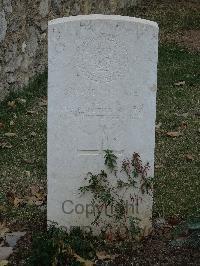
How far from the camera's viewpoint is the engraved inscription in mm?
4277

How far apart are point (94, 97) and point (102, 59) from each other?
0.90 ft

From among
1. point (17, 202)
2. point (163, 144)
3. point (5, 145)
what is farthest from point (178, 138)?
point (17, 202)

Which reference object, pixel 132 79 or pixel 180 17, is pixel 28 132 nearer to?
pixel 132 79

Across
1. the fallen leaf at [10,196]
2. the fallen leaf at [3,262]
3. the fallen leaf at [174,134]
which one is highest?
the fallen leaf at [174,134]

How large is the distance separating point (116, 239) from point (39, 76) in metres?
4.26

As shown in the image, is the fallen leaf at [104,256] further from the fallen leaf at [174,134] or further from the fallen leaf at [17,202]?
the fallen leaf at [174,134]

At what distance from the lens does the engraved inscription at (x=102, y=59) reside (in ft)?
14.0

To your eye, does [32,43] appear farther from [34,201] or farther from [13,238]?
[13,238]

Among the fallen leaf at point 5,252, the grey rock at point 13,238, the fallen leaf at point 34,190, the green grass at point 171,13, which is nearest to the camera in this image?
the fallen leaf at point 5,252

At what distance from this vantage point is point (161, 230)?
15.7 ft

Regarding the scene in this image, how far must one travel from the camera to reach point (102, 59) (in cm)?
431

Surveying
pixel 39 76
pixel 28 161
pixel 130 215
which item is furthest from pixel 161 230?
pixel 39 76

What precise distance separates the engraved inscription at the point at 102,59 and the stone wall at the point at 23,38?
328 cm

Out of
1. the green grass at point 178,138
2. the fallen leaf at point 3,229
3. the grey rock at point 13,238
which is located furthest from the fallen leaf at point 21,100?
the grey rock at point 13,238
